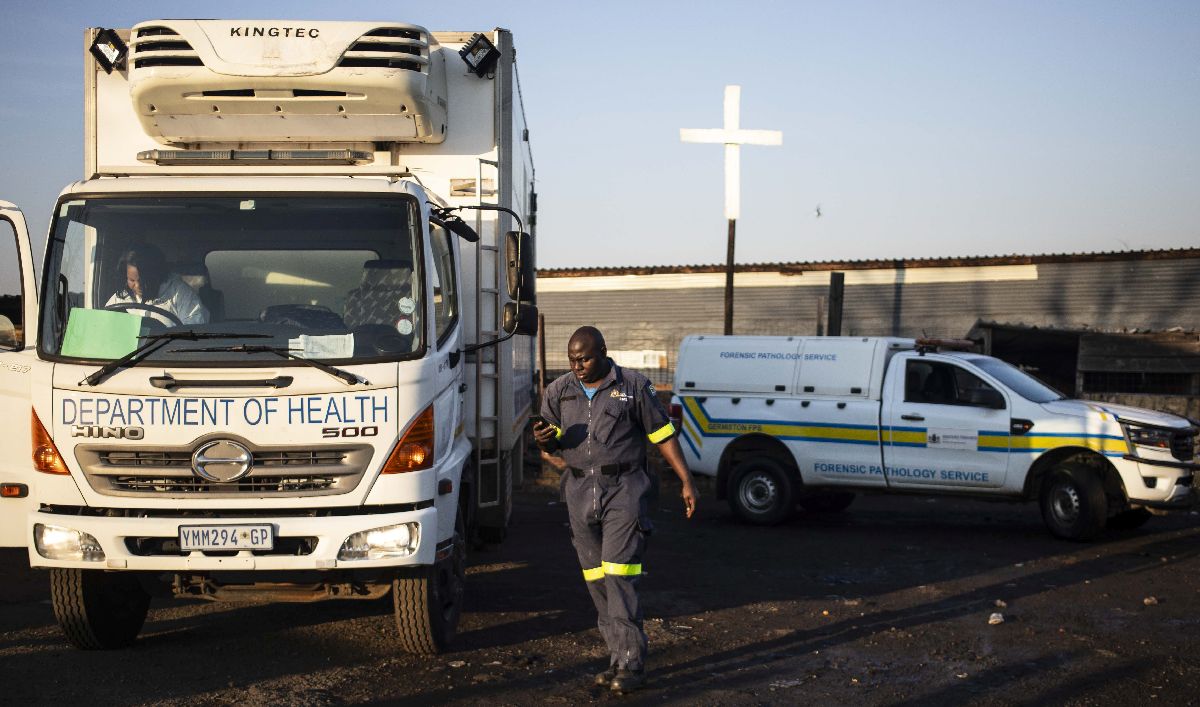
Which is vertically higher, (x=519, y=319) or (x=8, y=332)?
(x=519, y=319)

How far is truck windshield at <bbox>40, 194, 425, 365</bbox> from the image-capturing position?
6.41 metres

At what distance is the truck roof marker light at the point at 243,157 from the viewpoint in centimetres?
A: 748

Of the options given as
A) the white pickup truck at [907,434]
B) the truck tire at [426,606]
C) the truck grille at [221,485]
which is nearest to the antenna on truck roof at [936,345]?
the white pickup truck at [907,434]

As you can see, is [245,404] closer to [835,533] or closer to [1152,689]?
[1152,689]

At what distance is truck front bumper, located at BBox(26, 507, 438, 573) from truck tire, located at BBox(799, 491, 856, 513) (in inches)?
360

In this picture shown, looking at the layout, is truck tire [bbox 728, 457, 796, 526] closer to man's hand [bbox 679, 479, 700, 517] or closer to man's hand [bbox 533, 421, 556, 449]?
man's hand [bbox 679, 479, 700, 517]

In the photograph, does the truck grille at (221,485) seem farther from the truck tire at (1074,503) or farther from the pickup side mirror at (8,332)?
the truck tire at (1074,503)

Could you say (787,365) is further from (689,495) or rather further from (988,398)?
(689,495)

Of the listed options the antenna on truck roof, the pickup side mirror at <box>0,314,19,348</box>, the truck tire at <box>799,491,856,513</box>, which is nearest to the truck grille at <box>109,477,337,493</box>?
the pickup side mirror at <box>0,314,19,348</box>

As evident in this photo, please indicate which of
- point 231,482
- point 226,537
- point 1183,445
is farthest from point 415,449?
point 1183,445

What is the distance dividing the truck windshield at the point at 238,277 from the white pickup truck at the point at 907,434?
7728 mm

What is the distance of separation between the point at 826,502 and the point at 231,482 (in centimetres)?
982

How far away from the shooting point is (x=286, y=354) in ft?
20.7

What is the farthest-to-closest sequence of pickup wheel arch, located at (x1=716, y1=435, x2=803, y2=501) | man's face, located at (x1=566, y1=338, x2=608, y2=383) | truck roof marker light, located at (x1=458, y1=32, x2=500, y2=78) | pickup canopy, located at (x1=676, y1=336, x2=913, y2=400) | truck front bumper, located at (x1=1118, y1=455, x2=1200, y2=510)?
pickup wheel arch, located at (x1=716, y1=435, x2=803, y2=501), pickup canopy, located at (x1=676, y1=336, x2=913, y2=400), truck front bumper, located at (x1=1118, y1=455, x2=1200, y2=510), truck roof marker light, located at (x1=458, y1=32, x2=500, y2=78), man's face, located at (x1=566, y1=338, x2=608, y2=383)
